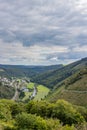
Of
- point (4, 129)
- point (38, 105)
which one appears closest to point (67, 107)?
point (38, 105)

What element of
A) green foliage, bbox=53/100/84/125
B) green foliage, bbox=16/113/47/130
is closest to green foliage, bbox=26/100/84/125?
green foliage, bbox=53/100/84/125

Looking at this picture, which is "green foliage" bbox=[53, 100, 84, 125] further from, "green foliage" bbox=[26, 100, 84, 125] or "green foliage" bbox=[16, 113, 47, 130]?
"green foliage" bbox=[16, 113, 47, 130]

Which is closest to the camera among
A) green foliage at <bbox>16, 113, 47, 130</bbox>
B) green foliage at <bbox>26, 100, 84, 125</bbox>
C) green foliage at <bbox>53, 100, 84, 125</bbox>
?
green foliage at <bbox>16, 113, 47, 130</bbox>

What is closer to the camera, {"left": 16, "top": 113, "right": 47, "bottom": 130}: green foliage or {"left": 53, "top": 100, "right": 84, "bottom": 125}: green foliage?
{"left": 16, "top": 113, "right": 47, "bottom": 130}: green foliage

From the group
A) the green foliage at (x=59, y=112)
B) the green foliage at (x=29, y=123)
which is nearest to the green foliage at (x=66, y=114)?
the green foliage at (x=59, y=112)

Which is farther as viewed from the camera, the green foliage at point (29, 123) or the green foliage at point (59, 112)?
the green foliage at point (59, 112)

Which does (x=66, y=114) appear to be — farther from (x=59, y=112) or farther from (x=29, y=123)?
(x=29, y=123)

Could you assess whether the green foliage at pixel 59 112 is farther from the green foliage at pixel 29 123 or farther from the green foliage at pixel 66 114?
the green foliage at pixel 29 123

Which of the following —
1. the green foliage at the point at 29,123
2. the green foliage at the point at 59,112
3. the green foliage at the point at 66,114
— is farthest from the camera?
the green foliage at the point at 59,112

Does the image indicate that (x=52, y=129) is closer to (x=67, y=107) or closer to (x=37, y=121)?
(x=37, y=121)

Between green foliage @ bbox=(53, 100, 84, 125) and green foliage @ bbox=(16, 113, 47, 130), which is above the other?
green foliage @ bbox=(16, 113, 47, 130)

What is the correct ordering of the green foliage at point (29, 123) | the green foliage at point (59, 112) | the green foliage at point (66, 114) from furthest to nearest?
the green foliage at point (59, 112) → the green foliage at point (66, 114) → the green foliage at point (29, 123)
